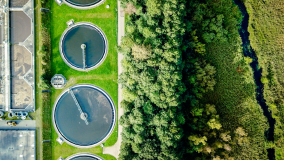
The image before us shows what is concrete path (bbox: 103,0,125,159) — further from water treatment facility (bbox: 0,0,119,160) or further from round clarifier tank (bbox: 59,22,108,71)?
round clarifier tank (bbox: 59,22,108,71)

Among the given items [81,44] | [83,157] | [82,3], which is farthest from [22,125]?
[82,3]

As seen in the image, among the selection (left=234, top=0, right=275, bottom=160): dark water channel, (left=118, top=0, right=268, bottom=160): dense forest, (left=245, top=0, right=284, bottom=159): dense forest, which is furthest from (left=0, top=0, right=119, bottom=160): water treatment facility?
(left=245, top=0, right=284, bottom=159): dense forest

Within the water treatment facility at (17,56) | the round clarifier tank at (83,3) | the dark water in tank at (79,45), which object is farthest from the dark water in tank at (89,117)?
the round clarifier tank at (83,3)

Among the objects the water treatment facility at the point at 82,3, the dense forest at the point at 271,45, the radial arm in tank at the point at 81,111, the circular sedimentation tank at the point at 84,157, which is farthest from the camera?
the dense forest at the point at 271,45

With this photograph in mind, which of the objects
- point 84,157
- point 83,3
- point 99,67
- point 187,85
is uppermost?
point 83,3

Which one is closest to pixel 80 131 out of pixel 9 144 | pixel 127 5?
pixel 9 144

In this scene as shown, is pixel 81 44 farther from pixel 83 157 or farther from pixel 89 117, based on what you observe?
pixel 83 157

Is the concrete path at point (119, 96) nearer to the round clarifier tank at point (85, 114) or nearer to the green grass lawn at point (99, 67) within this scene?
the green grass lawn at point (99, 67)
